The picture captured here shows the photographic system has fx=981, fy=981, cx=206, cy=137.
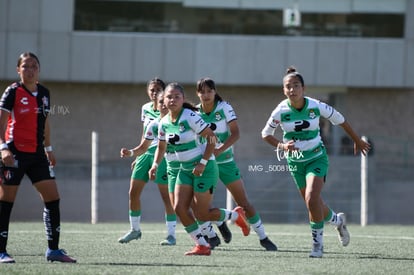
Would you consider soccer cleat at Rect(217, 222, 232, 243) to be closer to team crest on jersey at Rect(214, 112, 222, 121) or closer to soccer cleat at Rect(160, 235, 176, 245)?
soccer cleat at Rect(160, 235, 176, 245)

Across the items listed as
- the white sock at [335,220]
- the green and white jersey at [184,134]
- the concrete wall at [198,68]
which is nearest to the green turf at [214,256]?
the white sock at [335,220]

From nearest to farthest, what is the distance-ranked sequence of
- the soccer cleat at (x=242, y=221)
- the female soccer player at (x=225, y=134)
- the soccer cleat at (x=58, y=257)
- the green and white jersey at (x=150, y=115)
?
the soccer cleat at (x=58, y=257)
the female soccer player at (x=225, y=134)
the soccer cleat at (x=242, y=221)
the green and white jersey at (x=150, y=115)

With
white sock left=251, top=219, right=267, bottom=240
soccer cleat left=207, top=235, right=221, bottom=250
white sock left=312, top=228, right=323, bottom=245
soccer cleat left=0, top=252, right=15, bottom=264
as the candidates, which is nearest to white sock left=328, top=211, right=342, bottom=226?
white sock left=251, top=219, right=267, bottom=240

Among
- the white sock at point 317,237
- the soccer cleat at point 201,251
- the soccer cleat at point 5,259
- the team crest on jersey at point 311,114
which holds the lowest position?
the soccer cleat at point 201,251

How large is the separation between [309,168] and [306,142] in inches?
11.6

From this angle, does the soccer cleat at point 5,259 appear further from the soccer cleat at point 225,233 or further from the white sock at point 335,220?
the white sock at point 335,220

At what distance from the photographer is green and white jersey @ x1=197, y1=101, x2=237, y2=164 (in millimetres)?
11797

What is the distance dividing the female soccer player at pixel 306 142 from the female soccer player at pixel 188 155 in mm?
873

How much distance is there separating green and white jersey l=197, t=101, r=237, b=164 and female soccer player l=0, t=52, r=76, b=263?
9.06 ft

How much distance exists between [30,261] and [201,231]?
238 centimetres

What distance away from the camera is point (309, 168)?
36.2 feet

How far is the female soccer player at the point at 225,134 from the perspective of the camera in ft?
38.0

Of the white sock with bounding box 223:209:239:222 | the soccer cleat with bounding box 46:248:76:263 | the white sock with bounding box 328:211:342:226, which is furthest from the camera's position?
the white sock with bounding box 328:211:342:226

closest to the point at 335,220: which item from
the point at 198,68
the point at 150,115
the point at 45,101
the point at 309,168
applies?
the point at 309,168
